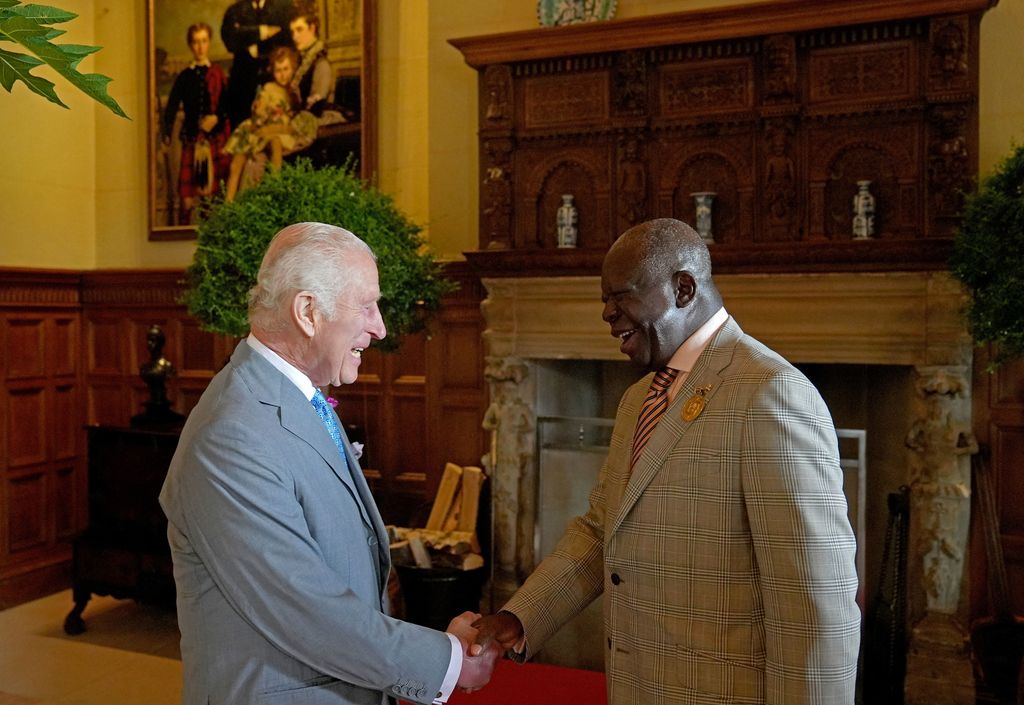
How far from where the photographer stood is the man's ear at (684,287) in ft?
6.28

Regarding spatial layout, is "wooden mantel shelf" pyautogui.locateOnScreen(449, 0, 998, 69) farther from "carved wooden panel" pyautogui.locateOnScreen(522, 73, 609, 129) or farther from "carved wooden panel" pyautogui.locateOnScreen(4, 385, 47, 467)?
"carved wooden panel" pyautogui.locateOnScreen(4, 385, 47, 467)

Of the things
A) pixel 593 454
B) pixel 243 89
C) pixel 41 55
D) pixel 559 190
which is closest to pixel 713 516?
pixel 41 55

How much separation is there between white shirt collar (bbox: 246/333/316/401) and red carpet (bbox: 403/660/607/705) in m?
2.14

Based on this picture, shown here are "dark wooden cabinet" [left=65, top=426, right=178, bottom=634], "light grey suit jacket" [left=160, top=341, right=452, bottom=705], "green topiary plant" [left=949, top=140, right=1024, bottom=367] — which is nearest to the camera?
"light grey suit jacket" [left=160, top=341, right=452, bottom=705]

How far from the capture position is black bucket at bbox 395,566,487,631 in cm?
430

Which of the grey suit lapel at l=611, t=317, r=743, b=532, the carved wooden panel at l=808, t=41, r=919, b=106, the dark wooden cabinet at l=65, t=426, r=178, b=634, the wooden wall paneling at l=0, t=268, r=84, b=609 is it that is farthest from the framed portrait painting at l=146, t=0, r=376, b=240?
the grey suit lapel at l=611, t=317, r=743, b=532

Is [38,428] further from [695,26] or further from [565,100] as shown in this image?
[695,26]

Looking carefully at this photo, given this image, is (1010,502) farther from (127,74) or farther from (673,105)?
(127,74)

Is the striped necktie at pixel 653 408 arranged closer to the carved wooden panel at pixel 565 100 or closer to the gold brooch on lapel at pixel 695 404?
the gold brooch on lapel at pixel 695 404

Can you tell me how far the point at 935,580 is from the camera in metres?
3.83

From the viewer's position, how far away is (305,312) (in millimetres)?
1769

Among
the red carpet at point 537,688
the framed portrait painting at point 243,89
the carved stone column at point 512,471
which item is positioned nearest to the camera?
the red carpet at point 537,688

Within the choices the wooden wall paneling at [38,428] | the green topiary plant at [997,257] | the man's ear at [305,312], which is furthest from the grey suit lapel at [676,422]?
the wooden wall paneling at [38,428]

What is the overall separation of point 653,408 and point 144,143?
521 centimetres
